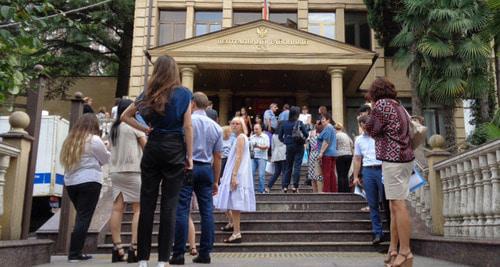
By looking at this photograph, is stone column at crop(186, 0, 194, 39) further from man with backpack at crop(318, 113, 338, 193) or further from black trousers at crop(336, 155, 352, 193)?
black trousers at crop(336, 155, 352, 193)

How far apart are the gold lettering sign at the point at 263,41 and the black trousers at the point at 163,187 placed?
15295 millimetres

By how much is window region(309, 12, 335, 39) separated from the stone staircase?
16039 mm

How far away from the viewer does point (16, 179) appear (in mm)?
5902

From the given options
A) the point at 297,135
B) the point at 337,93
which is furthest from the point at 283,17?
the point at 297,135

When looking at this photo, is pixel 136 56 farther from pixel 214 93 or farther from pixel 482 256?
pixel 482 256

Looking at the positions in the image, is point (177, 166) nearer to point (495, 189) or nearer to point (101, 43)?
point (495, 189)

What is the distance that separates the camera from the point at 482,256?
4797 mm

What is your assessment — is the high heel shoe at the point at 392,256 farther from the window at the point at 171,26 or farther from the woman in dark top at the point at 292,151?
the window at the point at 171,26

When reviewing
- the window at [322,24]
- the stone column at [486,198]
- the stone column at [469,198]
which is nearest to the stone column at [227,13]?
the window at [322,24]

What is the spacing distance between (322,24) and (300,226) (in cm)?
1758

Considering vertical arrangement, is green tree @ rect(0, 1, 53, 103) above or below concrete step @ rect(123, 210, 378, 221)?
above

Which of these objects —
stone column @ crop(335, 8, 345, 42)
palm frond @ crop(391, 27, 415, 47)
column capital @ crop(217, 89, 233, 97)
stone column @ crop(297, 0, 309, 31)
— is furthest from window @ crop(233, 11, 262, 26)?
palm frond @ crop(391, 27, 415, 47)

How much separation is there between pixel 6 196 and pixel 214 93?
1826 centimetres

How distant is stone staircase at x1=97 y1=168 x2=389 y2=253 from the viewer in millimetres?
7516
